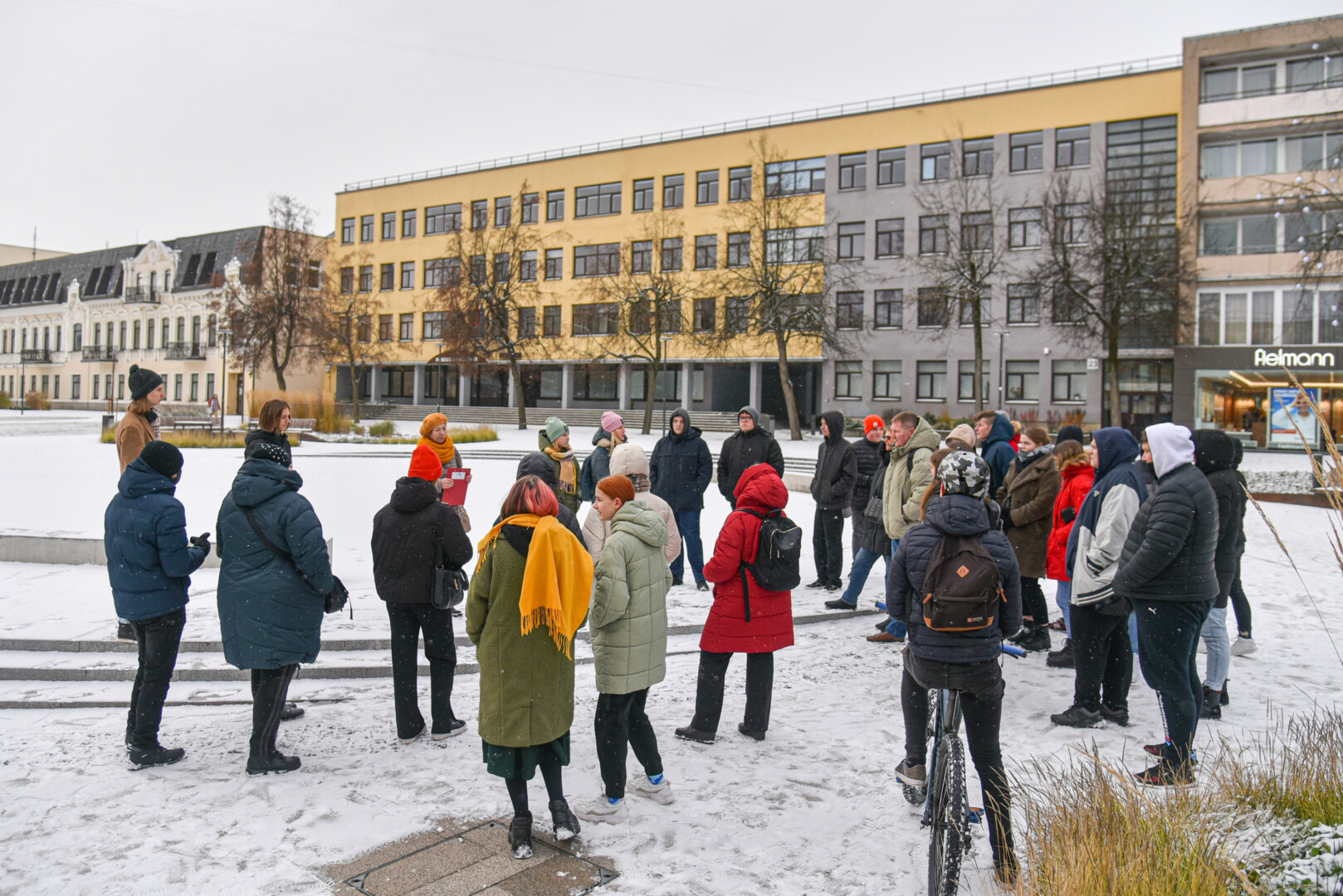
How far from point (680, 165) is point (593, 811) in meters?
48.1

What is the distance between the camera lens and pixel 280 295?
42.0 m

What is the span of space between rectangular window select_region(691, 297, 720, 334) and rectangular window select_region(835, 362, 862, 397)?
697 cm

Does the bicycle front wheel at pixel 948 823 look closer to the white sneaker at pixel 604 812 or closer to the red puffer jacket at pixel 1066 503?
the white sneaker at pixel 604 812

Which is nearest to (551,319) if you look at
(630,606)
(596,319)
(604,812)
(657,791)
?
(596,319)

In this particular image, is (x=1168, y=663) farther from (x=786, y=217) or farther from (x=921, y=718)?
(x=786, y=217)

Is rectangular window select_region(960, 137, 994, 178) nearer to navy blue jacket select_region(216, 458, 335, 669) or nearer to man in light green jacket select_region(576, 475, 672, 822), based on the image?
man in light green jacket select_region(576, 475, 672, 822)

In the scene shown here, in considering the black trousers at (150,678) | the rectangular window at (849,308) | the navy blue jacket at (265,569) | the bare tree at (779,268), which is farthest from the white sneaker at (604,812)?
the rectangular window at (849,308)

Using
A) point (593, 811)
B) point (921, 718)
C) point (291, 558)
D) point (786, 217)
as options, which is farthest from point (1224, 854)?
point (786, 217)

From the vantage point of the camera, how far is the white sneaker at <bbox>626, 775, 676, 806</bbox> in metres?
4.51

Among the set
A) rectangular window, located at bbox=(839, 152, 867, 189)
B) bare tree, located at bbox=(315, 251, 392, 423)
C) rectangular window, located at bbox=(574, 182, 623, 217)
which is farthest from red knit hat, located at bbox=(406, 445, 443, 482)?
rectangular window, located at bbox=(574, 182, 623, 217)

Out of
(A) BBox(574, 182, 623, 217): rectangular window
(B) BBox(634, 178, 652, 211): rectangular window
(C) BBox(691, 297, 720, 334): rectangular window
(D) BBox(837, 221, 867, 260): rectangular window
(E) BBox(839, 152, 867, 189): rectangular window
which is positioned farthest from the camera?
(A) BBox(574, 182, 623, 217): rectangular window

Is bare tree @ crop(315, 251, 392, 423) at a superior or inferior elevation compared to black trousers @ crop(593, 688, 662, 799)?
superior

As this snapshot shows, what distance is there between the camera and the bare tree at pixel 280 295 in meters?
41.8


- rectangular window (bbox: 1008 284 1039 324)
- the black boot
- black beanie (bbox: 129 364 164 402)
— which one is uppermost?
rectangular window (bbox: 1008 284 1039 324)
